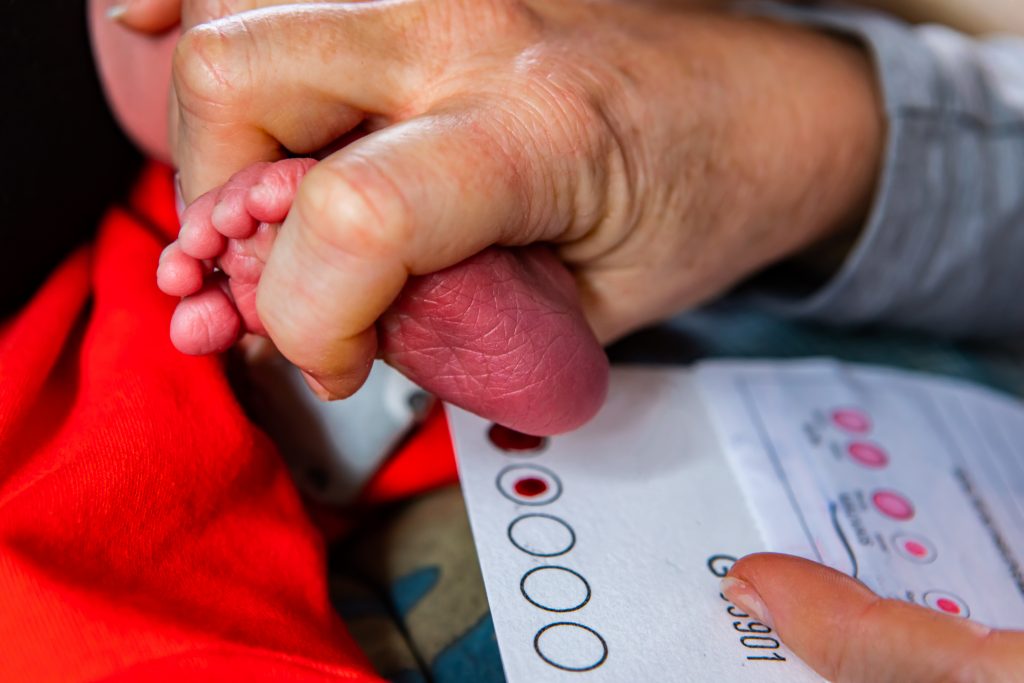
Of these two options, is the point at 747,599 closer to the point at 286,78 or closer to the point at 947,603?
the point at 947,603

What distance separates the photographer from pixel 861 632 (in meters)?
0.48

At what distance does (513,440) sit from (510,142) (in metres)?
0.22

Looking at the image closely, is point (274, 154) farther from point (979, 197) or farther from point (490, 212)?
point (979, 197)

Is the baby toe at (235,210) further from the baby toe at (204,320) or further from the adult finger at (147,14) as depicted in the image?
the adult finger at (147,14)

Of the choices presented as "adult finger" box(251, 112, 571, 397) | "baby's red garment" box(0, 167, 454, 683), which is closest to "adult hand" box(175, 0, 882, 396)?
"adult finger" box(251, 112, 571, 397)

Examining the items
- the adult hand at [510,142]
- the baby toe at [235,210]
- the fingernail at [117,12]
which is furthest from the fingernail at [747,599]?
the fingernail at [117,12]

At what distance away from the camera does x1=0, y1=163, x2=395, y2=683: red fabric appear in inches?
16.9

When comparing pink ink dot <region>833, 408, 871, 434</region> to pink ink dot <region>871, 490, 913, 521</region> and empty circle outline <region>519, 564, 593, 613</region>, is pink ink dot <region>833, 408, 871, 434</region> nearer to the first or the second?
pink ink dot <region>871, 490, 913, 521</region>

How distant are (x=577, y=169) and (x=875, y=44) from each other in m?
0.45

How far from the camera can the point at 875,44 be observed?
0.85m

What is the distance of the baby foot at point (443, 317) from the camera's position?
477 mm

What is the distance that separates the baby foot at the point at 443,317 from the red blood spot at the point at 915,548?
0.81ft

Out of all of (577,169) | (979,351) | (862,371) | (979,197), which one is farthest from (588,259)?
(979,351)

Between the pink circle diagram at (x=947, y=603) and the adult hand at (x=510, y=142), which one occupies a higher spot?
the adult hand at (x=510, y=142)
